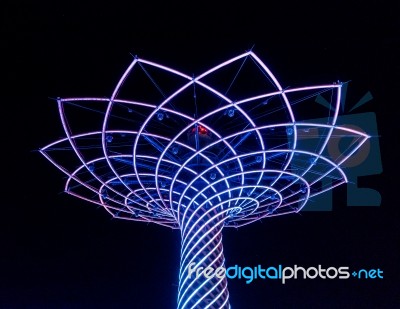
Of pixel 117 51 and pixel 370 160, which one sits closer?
pixel 117 51

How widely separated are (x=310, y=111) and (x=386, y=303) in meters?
9.47

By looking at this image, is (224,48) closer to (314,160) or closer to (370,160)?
(314,160)

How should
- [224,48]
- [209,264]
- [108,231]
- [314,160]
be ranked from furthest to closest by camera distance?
[108,231] → [224,48] → [209,264] → [314,160]

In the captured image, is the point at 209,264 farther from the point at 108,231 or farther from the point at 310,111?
the point at 108,231

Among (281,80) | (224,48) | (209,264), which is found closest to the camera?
(209,264)

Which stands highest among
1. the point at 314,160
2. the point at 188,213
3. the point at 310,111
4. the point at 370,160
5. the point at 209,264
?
the point at 310,111

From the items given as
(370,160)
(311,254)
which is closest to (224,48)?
→ (370,160)

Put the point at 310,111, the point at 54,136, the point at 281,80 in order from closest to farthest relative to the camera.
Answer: the point at 281,80
the point at 310,111
the point at 54,136

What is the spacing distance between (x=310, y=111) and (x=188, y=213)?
848 centimetres

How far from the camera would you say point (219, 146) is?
15.9 metres

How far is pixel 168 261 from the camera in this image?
2398cm

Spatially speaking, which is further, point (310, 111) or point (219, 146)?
point (310, 111)

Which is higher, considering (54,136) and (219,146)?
(54,136)

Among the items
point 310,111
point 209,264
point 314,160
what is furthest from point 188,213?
point 310,111
